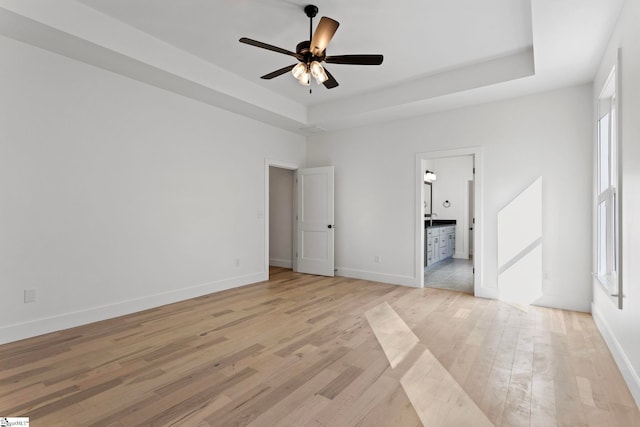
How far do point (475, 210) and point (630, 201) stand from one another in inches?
93.6

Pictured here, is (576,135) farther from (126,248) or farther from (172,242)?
(126,248)

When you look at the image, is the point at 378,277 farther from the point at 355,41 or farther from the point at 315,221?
the point at 355,41

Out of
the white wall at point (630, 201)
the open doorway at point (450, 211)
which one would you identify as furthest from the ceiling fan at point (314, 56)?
the open doorway at point (450, 211)

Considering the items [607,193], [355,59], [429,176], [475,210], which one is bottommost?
[475,210]

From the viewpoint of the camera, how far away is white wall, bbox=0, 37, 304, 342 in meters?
3.04

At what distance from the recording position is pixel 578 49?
10.3 feet

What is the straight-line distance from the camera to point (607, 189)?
3.29 meters

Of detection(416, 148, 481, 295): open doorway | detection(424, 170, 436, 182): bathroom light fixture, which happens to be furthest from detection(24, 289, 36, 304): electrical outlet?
detection(424, 170, 436, 182): bathroom light fixture

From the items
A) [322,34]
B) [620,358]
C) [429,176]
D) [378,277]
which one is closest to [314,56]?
[322,34]

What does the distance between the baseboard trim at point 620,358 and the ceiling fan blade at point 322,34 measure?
3244 millimetres

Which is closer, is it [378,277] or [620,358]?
[620,358]

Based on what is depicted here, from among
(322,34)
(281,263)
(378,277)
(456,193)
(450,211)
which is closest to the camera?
(322,34)

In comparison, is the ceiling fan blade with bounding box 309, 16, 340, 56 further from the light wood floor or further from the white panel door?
the white panel door

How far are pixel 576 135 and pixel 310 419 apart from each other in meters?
4.49
